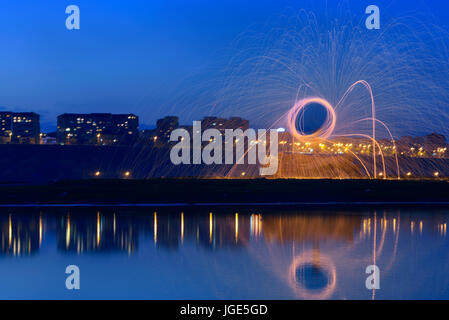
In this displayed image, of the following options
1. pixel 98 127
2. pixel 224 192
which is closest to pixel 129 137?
pixel 98 127

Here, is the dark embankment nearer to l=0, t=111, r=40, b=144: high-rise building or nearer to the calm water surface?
the calm water surface

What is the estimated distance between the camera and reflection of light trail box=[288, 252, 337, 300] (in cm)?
587

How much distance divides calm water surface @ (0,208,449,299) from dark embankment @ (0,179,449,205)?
357cm

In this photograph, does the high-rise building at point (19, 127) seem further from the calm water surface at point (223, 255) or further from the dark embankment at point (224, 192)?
the calm water surface at point (223, 255)

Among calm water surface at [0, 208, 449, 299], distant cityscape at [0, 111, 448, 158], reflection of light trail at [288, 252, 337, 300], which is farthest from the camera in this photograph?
distant cityscape at [0, 111, 448, 158]

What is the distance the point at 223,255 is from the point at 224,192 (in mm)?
10244

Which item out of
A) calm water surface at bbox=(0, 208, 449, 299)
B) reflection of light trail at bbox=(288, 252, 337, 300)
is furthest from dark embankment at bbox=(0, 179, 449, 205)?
reflection of light trail at bbox=(288, 252, 337, 300)

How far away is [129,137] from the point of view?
6425 cm

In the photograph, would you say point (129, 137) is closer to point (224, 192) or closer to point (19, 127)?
point (19, 127)

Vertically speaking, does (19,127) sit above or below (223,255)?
above

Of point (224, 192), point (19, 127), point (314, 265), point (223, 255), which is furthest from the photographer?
point (19, 127)

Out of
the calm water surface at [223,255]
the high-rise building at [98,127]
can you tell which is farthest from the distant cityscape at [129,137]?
the calm water surface at [223,255]
